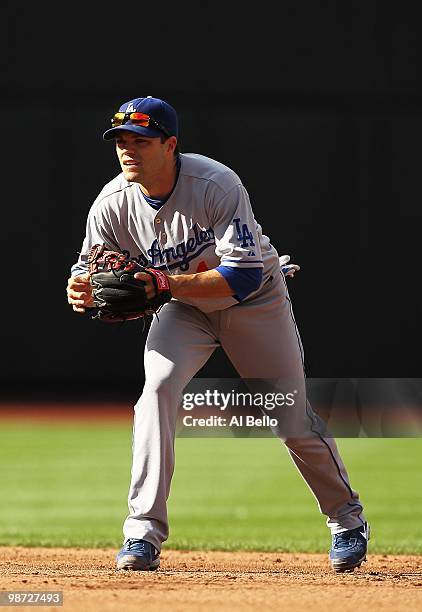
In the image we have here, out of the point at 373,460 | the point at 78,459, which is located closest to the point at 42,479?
the point at 78,459

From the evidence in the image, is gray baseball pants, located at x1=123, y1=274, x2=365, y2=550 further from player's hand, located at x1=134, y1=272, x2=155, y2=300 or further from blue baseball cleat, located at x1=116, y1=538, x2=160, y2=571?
player's hand, located at x1=134, y1=272, x2=155, y2=300

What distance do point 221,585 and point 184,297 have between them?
2.86ft

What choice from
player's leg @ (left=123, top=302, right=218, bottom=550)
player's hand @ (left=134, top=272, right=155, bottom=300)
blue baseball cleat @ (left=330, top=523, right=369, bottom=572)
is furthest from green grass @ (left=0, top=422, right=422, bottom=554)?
player's hand @ (left=134, top=272, right=155, bottom=300)

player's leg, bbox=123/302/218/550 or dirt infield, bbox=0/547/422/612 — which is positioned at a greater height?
player's leg, bbox=123/302/218/550

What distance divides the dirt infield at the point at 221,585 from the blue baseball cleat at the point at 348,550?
0.16 feet

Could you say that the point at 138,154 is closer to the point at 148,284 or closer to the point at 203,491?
the point at 148,284

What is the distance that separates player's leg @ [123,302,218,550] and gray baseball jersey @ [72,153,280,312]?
0.65ft

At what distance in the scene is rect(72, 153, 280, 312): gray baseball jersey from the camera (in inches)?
139

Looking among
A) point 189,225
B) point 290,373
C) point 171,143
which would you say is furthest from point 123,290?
point 290,373

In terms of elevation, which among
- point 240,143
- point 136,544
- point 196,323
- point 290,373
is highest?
point 240,143

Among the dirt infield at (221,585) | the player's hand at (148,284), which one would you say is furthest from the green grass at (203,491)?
the player's hand at (148,284)

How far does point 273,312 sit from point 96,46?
293 inches

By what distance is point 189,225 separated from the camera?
11.9 feet

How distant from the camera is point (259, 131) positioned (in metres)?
10.7
